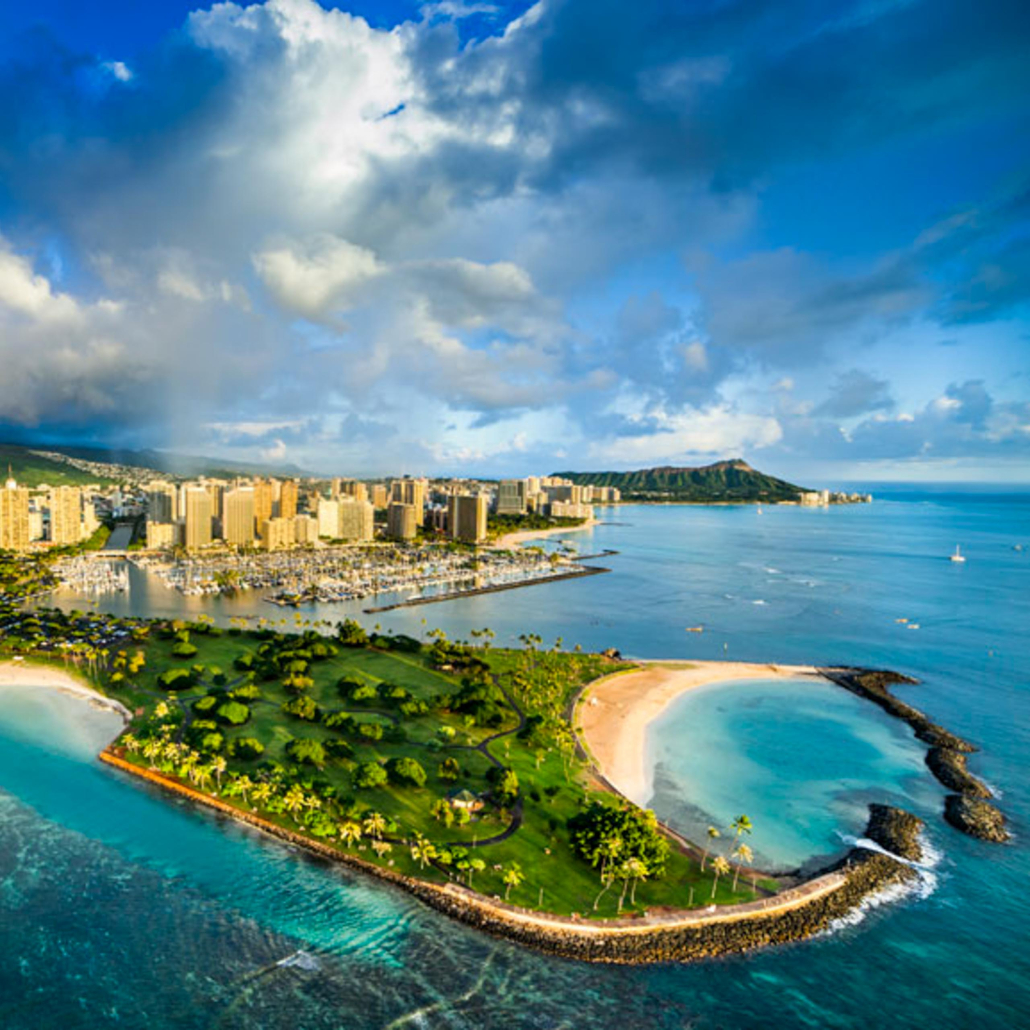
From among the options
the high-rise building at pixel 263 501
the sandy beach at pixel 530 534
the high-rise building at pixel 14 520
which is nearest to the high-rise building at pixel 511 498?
the sandy beach at pixel 530 534


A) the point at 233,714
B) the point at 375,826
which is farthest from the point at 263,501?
the point at 375,826

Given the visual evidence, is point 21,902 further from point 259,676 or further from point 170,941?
point 259,676

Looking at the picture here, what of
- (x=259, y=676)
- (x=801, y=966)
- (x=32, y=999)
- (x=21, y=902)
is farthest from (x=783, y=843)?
(x=259, y=676)

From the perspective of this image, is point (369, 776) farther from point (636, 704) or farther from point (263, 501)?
point (263, 501)

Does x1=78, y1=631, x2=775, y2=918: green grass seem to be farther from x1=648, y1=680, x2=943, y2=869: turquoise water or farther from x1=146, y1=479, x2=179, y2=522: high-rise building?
x1=146, y1=479, x2=179, y2=522: high-rise building

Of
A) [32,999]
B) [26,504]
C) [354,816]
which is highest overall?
[26,504]

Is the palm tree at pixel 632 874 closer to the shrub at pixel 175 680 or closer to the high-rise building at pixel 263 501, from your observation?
the shrub at pixel 175 680
